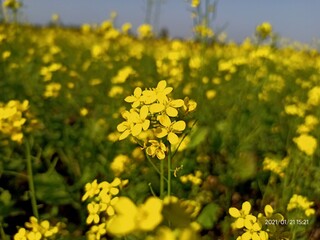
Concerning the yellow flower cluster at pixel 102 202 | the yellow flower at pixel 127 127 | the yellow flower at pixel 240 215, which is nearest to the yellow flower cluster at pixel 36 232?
the yellow flower cluster at pixel 102 202

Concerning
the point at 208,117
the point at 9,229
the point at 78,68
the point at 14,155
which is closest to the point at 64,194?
the point at 9,229

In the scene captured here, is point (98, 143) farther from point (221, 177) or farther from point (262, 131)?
point (262, 131)

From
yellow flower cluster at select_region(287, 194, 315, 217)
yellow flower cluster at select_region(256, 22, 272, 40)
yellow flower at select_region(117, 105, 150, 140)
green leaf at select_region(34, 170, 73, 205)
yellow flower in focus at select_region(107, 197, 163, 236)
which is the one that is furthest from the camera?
yellow flower cluster at select_region(256, 22, 272, 40)

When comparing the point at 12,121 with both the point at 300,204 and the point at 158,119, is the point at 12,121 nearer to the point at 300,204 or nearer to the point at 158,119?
the point at 158,119

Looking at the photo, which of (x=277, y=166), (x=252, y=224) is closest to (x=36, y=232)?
(x=252, y=224)

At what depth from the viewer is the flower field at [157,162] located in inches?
36.5

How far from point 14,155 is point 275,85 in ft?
6.82

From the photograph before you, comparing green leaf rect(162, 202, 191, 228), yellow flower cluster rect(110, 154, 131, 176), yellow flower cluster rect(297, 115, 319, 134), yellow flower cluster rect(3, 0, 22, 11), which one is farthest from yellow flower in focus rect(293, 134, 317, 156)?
yellow flower cluster rect(3, 0, 22, 11)

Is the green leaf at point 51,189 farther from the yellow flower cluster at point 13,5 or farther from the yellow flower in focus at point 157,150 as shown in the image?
the yellow flower cluster at point 13,5

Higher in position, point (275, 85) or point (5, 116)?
point (5, 116)

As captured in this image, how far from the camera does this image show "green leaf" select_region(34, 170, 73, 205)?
168 centimetres

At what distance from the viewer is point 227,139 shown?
2.24m

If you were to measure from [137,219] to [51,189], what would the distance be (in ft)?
4.47

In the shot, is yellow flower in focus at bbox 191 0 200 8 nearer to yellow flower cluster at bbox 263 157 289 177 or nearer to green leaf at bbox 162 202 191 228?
yellow flower cluster at bbox 263 157 289 177
